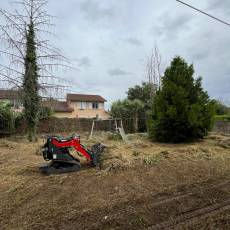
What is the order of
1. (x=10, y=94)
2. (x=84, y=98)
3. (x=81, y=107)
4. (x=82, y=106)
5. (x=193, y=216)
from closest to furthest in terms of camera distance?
(x=193, y=216) → (x=10, y=94) → (x=81, y=107) → (x=82, y=106) → (x=84, y=98)

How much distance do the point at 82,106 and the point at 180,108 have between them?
22128 millimetres

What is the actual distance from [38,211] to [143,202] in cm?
136

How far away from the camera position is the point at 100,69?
40.5 ft

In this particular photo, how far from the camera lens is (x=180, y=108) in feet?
29.5

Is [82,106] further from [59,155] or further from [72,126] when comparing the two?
[59,155]

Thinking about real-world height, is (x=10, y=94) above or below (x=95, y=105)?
below

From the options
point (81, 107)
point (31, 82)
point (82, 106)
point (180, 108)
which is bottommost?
point (180, 108)

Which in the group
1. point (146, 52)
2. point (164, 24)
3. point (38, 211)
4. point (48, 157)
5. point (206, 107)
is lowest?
point (38, 211)

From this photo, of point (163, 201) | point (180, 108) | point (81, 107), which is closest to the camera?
point (163, 201)

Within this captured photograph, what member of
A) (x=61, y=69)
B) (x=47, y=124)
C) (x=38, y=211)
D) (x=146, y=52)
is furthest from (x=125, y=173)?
(x=146, y=52)

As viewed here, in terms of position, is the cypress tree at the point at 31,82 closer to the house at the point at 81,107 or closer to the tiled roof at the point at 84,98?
the house at the point at 81,107

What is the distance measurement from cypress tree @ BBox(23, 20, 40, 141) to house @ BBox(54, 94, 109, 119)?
1651cm

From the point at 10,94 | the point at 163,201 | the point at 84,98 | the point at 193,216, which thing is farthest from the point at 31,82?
the point at 84,98

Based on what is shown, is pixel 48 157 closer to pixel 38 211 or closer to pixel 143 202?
pixel 38 211
